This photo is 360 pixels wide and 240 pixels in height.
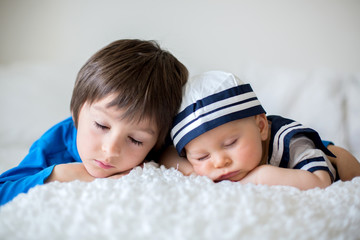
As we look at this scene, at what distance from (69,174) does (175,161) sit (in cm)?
30

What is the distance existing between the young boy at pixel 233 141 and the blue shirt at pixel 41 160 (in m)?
0.40

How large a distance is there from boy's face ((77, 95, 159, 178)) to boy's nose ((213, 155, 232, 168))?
199mm

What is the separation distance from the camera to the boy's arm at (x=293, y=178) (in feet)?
2.60

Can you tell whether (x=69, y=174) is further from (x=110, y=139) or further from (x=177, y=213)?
(x=177, y=213)

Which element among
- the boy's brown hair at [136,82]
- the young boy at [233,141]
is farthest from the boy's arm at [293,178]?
the boy's brown hair at [136,82]

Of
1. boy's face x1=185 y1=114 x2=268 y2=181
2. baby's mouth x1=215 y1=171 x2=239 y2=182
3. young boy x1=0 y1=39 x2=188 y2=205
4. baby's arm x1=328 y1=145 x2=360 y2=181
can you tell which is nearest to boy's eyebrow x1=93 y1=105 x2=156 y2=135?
young boy x1=0 y1=39 x2=188 y2=205

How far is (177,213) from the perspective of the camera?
561 mm

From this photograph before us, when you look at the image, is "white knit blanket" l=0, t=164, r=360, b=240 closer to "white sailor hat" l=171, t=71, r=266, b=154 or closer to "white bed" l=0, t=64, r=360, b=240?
"white bed" l=0, t=64, r=360, b=240

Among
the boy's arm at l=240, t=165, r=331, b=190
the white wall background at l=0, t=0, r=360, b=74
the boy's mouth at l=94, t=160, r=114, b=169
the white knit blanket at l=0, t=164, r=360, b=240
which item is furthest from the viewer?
the white wall background at l=0, t=0, r=360, b=74

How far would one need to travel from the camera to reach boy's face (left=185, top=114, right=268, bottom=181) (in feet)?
2.81

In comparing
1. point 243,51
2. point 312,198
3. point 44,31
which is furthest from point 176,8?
point 312,198

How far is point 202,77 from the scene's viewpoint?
941mm

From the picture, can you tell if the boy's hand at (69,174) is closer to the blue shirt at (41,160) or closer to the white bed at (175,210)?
the blue shirt at (41,160)

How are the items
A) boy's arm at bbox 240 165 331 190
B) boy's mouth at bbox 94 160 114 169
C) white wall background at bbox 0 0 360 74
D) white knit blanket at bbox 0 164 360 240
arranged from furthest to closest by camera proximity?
white wall background at bbox 0 0 360 74, boy's mouth at bbox 94 160 114 169, boy's arm at bbox 240 165 331 190, white knit blanket at bbox 0 164 360 240
